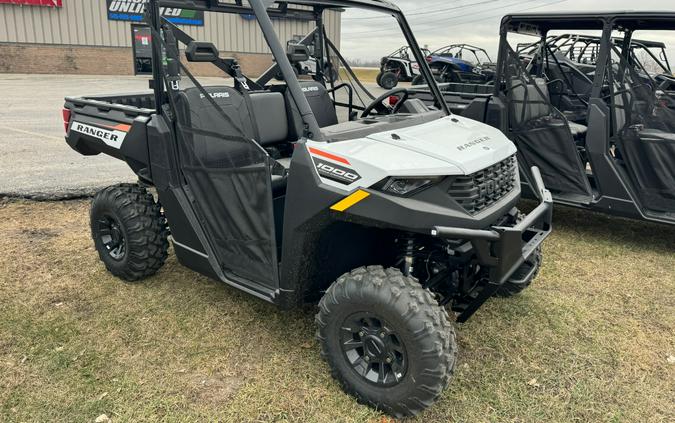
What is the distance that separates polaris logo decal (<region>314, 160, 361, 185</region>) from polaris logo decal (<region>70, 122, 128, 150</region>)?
5.69ft

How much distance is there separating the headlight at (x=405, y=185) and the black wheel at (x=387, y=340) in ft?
1.32

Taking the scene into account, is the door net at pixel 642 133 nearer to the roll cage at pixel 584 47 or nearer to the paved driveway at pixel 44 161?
the roll cage at pixel 584 47

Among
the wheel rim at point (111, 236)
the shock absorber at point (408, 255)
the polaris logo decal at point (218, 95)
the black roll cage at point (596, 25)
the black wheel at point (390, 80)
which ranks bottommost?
the wheel rim at point (111, 236)

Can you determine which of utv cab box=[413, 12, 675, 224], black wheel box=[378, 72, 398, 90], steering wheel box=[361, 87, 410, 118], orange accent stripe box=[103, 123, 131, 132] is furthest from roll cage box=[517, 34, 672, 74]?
black wheel box=[378, 72, 398, 90]

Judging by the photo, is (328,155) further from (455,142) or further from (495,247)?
(495,247)

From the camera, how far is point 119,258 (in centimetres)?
387

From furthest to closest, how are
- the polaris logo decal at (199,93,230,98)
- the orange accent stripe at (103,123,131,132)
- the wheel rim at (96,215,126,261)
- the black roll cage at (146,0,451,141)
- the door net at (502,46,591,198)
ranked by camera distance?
the door net at (502,46,591,198)
the wheel rim at (96,215,126,261)
the orange accent stripe at (103,123,131,132)
the polaris logo decal at (199,93,230,98)
the black roll cage at (146,0,451,141)

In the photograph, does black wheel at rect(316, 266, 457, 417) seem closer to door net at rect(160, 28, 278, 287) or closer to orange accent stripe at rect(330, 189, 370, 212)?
orange accent stripe at rect(330, 189, 370, 212)

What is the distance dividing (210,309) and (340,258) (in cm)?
110

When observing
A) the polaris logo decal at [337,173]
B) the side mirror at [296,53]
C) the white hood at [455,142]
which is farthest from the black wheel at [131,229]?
the white hood at [455,142]

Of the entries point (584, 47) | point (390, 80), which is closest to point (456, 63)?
point (390, 80)

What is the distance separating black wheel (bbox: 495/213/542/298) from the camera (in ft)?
10.2

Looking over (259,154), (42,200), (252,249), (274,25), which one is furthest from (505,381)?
(42,200)

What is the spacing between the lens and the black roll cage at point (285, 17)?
2.64m
